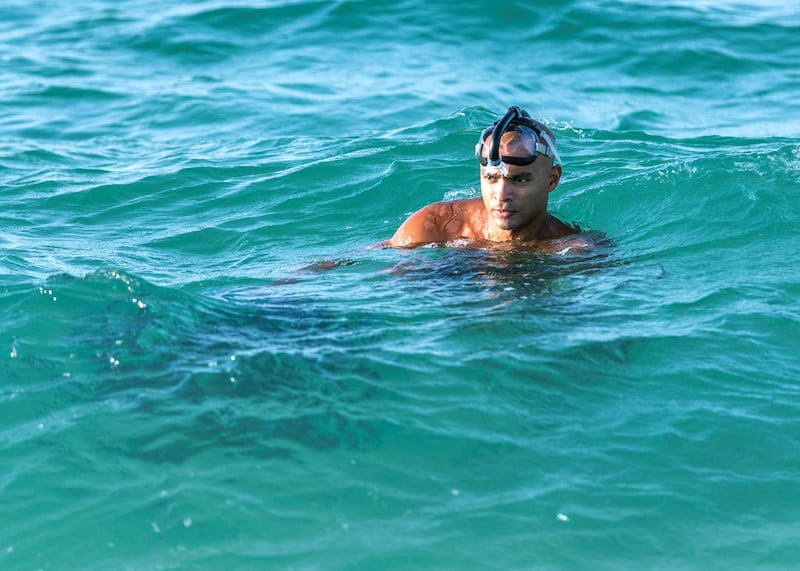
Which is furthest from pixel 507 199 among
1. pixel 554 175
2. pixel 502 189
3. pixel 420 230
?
pixel 420 230

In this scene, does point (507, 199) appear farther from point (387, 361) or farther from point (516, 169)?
point (387, 361)

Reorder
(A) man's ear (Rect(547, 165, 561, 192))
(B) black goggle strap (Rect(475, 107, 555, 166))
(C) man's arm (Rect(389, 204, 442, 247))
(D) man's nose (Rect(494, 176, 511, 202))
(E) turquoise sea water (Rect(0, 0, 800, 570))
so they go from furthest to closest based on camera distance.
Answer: (C) man's arm (Rect(389, 204, 442, 247)) < (A) man's ear (Rect(547, 165, 561, 192)) < (D) man's nose (Rect(494, 176, 511, 202)) < (B) black goggle strap (Rect(475, 107, 555, 166)) < (E) turquoise sea water (Rect(0, 0, 800, 570))

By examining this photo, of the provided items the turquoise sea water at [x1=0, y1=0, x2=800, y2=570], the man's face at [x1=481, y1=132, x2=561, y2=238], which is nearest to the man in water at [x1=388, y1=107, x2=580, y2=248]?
the man's face at [x1=481, y1=132, x2=561, y2=238]

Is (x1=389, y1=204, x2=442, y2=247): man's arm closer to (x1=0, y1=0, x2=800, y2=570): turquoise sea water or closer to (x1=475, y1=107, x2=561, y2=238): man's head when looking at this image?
(x1=0, y1=0, x2=800, y2=570): turquoise sea water

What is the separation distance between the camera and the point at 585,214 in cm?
838

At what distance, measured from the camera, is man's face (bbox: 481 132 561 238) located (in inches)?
259

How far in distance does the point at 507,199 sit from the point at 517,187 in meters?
0.10

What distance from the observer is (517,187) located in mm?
6672

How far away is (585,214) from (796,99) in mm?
5965

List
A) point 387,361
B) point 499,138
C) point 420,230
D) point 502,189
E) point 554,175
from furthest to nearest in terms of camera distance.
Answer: point 420,230 → point 554,175 → point 502,189 → point 499,138 → point 387,361

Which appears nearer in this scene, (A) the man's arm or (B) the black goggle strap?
(B) the black goggle strap

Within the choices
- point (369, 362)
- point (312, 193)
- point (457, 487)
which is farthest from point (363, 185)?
point (457, 487)

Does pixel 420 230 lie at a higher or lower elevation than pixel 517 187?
lower

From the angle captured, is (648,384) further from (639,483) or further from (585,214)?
(585,214)
